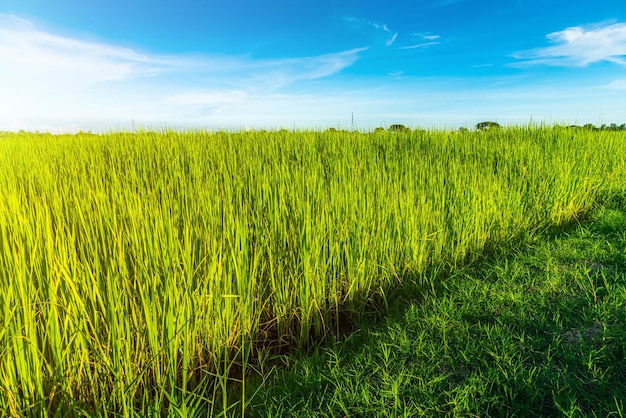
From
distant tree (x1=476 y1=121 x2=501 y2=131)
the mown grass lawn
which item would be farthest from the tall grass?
distant tree (x1=476 y1=121 x2=501 y2=131)

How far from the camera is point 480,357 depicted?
5.37 feet

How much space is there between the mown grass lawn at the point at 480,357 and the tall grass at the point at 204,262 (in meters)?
0.24

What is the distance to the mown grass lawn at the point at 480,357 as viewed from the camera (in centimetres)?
138

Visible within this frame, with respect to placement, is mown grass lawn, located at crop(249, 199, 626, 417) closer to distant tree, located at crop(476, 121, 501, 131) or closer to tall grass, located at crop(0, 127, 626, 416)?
tall grass, located at crop(0, 127, 626, 416)

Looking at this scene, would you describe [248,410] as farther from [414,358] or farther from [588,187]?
[588,187]

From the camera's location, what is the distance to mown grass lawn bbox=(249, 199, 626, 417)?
138cm

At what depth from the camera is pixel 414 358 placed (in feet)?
5.44

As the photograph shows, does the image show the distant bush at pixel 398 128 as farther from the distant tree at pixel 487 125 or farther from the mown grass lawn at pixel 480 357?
the mown grass lawn at pixel 480 357

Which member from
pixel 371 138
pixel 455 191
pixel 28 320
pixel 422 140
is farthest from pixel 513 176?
pixel 28 320

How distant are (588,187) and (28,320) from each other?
16.7 feet

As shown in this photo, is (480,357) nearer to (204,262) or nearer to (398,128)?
(204,262)

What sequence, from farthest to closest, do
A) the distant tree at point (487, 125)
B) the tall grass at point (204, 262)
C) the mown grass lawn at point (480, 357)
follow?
the distant tree at point (487, 125) < the mown grass lawn at point (480, 357) < the tall grass at point (204, 262)

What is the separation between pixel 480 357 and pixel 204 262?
1286 mm

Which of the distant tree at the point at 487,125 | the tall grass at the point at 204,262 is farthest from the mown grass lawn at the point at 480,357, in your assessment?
the distant tree at the point at 487,125
